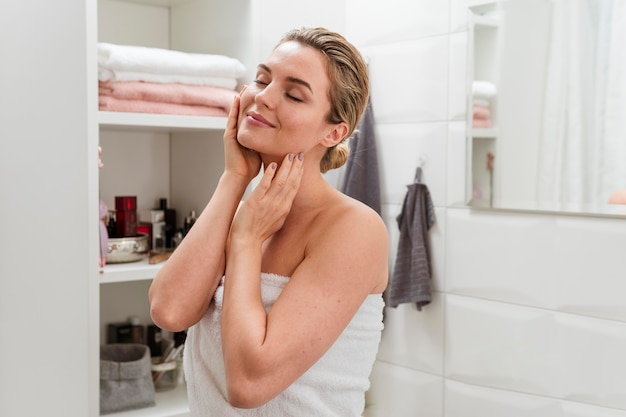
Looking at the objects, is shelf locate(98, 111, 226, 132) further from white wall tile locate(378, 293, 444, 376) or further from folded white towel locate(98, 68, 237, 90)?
white wall tile locate(378, 293, 444, 376)

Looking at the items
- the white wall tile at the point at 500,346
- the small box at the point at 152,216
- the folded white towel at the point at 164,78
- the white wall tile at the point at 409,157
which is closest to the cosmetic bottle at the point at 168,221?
the small box at the point at 152,216

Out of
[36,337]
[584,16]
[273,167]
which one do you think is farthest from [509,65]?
[36,337]

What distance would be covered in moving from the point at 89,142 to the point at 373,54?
1.00 metres

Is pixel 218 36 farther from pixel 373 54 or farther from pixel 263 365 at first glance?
pixel 263 365

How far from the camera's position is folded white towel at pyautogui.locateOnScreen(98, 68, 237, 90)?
200 centimetres

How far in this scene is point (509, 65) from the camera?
2.05 m

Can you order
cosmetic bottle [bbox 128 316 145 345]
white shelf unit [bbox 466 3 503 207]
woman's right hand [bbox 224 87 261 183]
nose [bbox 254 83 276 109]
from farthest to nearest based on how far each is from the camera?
cosmetic bottle [bbox 128 316 145 345] < white shelf unit [bbox 466 3 503 207] < woman's right hand [bbox 224 87 261 183] < nose [bbox 254 83 276 109]

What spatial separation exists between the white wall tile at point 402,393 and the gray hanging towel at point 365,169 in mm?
537

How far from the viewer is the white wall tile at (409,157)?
2.26 m

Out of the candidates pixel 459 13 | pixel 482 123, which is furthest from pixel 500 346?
pixel 459 13

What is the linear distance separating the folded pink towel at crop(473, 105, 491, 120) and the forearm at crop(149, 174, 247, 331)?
3.44 ft

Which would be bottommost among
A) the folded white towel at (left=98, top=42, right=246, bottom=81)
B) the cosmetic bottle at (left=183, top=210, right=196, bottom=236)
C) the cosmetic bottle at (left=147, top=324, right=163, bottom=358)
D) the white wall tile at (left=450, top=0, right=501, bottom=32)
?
the cosmetic bottle at (left=147, top=324, right=163, bottom=358)

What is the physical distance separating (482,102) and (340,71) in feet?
3.13

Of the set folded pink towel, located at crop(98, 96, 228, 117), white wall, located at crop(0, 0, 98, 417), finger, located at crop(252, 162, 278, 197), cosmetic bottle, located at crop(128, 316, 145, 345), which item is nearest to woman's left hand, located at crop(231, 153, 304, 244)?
finger, located at crop(252, 162, 278, 197)
